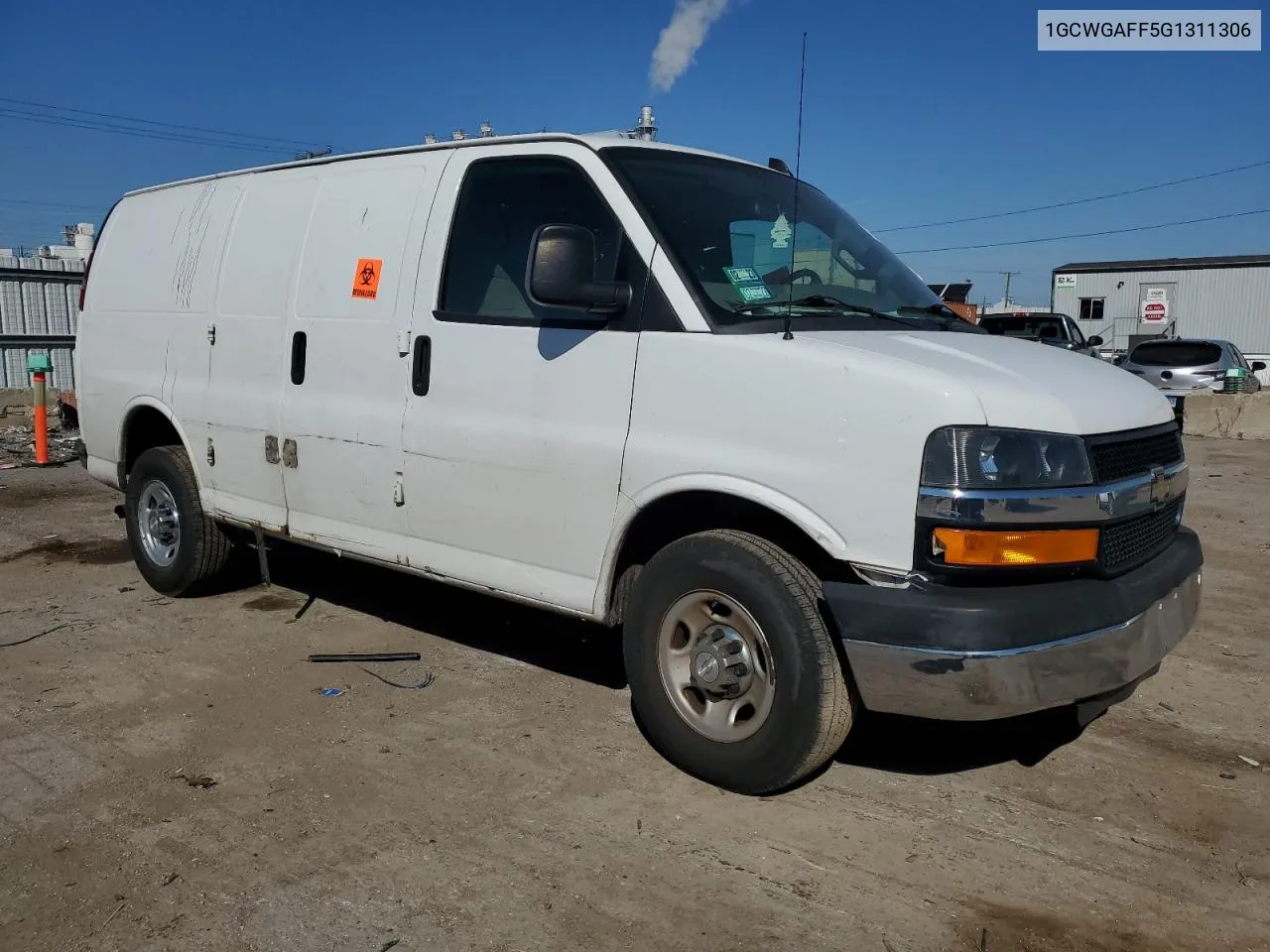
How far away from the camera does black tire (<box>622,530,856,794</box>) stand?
10.6 ft

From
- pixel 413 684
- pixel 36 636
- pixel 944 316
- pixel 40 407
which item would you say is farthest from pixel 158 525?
pixel 40 407

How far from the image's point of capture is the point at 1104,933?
9.25 feet

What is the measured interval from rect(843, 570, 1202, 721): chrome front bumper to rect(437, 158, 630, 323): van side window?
175 centimetres

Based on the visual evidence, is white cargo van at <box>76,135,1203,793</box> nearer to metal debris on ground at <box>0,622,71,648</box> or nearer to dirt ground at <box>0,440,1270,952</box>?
dirt ground at <box>0,440,1270,952</box>

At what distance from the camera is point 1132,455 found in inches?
133

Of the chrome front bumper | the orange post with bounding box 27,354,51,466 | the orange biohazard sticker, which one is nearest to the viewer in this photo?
the chrome front bumper

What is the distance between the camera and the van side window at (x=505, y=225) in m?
4.01

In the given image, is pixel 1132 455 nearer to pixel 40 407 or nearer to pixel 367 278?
pixel 367 278

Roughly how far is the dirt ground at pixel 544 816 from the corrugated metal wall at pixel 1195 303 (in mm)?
37064

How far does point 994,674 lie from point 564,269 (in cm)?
190

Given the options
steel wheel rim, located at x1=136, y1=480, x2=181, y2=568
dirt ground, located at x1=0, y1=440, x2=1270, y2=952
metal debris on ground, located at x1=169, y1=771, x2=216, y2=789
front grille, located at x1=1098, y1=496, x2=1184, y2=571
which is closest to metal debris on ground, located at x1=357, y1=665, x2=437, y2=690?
dirt ground, located at x1=0, y1=440, x2=1270, y2=952

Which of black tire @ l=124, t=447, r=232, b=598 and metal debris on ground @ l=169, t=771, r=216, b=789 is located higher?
black tire @ l=124, t=447, r=232, b=598

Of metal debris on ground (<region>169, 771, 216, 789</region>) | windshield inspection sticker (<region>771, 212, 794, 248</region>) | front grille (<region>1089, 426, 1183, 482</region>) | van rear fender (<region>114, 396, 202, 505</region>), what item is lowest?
metal debris on ground (<region>169, 771, 216, 789</region>)

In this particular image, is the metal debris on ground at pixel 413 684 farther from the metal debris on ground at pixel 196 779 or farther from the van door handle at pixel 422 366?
the van door handle at pixel 422 366
